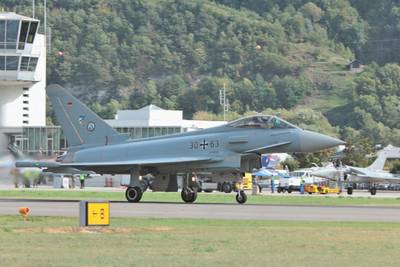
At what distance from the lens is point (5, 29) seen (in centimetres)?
12069

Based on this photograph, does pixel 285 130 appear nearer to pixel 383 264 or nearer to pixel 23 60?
pixel 383 264

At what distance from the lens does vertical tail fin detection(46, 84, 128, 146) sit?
158ft

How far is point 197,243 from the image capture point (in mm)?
25609

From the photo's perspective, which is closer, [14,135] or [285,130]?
[285,130]

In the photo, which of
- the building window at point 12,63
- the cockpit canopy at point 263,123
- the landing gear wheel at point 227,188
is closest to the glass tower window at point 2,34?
the building window at point 12,63

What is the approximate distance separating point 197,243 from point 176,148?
70.0 ft

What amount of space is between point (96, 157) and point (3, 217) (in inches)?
527

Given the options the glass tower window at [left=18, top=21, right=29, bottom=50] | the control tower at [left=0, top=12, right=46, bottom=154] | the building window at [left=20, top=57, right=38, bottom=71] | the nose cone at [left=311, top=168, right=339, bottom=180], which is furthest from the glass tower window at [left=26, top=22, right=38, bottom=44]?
the nose cone at [left=311, top=168, right=339, bottom=180]

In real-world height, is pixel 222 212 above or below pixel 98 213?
above

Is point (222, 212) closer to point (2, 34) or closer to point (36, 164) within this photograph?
point (36, 164)

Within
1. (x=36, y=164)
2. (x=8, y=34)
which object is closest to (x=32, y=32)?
(x=8, y=34)

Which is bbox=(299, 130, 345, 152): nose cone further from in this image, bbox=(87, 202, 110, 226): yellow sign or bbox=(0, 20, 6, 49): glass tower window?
bbox=(0, 20, 6, 49): glass tower window

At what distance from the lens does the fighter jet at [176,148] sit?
45438 mm

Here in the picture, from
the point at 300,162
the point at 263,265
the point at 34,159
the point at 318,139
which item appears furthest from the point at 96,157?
the point at 300,162
